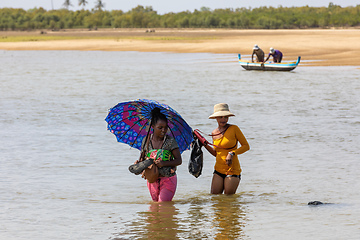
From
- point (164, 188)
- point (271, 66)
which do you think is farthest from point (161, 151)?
point (271, 66)

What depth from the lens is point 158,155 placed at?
6.71 meters

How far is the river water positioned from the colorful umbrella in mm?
955

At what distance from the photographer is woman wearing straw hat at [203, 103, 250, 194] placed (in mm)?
7215

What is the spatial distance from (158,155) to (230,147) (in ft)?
3.48

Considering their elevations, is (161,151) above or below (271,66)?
above

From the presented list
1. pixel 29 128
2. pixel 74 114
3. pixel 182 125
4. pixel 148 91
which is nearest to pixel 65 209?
pixel 182 125

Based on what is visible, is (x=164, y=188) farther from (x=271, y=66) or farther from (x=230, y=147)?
(x=271, y=66)

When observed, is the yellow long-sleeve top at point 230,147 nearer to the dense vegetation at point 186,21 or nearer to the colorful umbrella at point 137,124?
the colorful umbrella at point 137,124

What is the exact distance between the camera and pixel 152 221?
23.5ft

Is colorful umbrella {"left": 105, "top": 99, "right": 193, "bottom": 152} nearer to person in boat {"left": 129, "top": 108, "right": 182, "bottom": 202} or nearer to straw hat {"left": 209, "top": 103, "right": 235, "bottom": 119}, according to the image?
person in boat {"left": 129, "top": 108, "right": 182, "bottom": 202}

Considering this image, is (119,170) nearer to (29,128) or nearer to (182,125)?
(182,125)

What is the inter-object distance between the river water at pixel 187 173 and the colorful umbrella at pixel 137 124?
3.13ft

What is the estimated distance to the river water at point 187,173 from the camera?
6.97 m

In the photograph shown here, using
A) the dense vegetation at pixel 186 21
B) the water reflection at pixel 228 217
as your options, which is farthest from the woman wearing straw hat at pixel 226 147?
the dense vegetation at pixel 186 21
